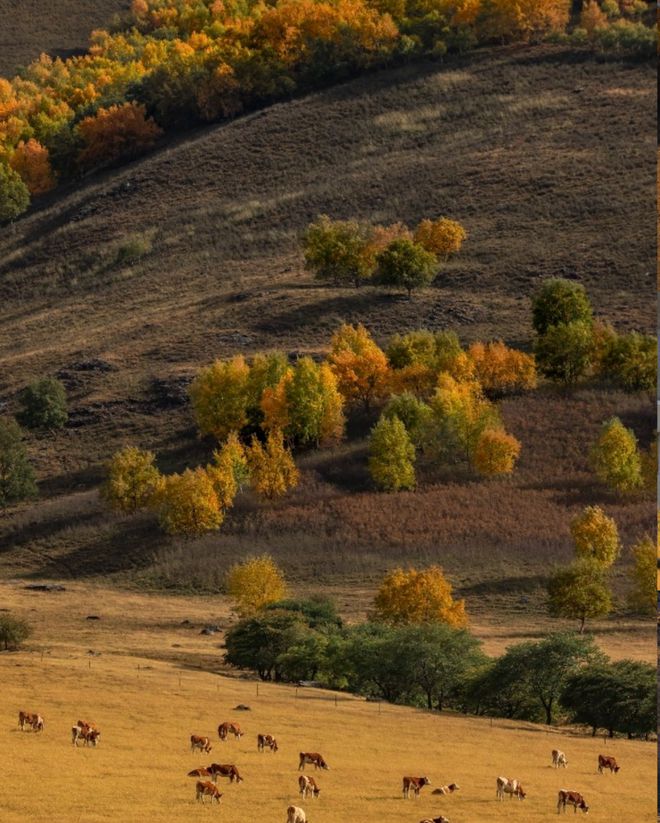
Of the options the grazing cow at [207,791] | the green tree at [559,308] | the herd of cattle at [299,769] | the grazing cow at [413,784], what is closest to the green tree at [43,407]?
the green tree at [559,308]

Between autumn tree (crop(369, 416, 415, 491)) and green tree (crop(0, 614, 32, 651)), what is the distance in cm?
4624

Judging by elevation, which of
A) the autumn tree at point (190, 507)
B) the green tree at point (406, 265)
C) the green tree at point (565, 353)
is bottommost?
the autumn tree at point (190, 507)

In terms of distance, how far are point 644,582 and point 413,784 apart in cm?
5093

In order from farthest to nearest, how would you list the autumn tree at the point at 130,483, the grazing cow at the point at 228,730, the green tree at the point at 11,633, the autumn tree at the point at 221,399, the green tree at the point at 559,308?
the green tree at the point at 559,308
the autumn tree at the point at 221,399
the autumn tree at the point at 130,483
the green tree at the point at 11,633
the grazing cow at the point at 228,730

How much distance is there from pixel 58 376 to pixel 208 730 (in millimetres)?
98593

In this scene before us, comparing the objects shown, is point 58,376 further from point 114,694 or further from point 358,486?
point 114,694

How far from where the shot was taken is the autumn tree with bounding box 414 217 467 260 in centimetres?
19438

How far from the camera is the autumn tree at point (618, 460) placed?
136250mm

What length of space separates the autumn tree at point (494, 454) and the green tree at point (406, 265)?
4442 cm

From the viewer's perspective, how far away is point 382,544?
129750mm

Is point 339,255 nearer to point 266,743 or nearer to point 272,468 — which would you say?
point 272,468

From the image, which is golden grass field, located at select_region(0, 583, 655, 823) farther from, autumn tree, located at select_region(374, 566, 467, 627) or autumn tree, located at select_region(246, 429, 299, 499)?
autumn tree, located at select_region(246, 429, 299, 499)

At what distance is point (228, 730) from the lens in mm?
76062

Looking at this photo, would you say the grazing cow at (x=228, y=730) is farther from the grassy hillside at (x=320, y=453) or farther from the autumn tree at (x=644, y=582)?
the autumn tree at (x=644, y=582)
